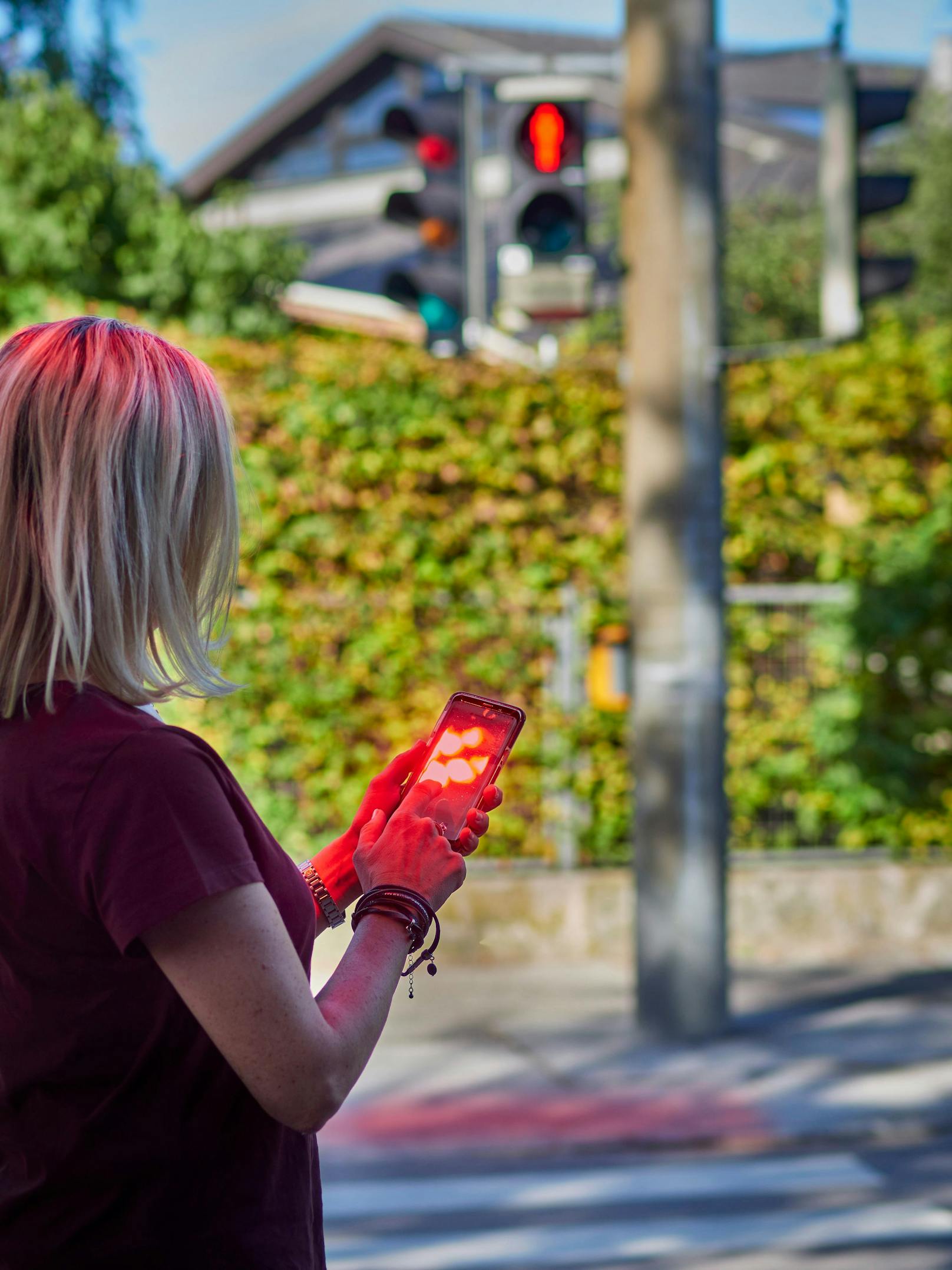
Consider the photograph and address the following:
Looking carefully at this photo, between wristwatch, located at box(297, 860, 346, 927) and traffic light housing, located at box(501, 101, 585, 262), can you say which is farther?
traffic light housing, located at box(501, 101, 585, 262)

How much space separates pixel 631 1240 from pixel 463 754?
2.97 meters

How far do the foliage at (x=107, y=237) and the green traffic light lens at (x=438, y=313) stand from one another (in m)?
5.38

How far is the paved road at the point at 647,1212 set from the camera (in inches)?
163

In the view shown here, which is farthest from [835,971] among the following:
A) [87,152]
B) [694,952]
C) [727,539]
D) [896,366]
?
[87,152]

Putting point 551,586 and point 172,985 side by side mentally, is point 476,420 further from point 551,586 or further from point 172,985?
point 172,985

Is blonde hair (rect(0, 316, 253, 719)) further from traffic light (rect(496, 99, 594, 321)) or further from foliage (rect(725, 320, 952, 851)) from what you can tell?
foliage (rect(725, 320, 952, 851))

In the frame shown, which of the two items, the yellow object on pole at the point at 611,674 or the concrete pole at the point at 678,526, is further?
the yellow object on pole at the point at 611,674

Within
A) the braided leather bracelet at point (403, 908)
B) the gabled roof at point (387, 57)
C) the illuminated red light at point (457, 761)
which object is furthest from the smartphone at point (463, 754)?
the gabled roof at point (387, 57)

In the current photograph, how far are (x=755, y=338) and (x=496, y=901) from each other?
14179 mm

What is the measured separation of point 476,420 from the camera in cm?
852

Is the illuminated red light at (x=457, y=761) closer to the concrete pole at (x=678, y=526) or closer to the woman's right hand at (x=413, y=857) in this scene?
the woman's right hand at (x=413, y=857)

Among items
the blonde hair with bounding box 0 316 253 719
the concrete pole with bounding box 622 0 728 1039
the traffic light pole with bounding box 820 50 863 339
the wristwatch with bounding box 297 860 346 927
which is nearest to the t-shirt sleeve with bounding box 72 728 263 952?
the blonde hair with bounding box 0 316 253 719

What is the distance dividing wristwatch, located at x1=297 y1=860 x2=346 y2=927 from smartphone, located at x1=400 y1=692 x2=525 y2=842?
0.54 ft

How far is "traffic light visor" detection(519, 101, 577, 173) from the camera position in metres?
6.38
